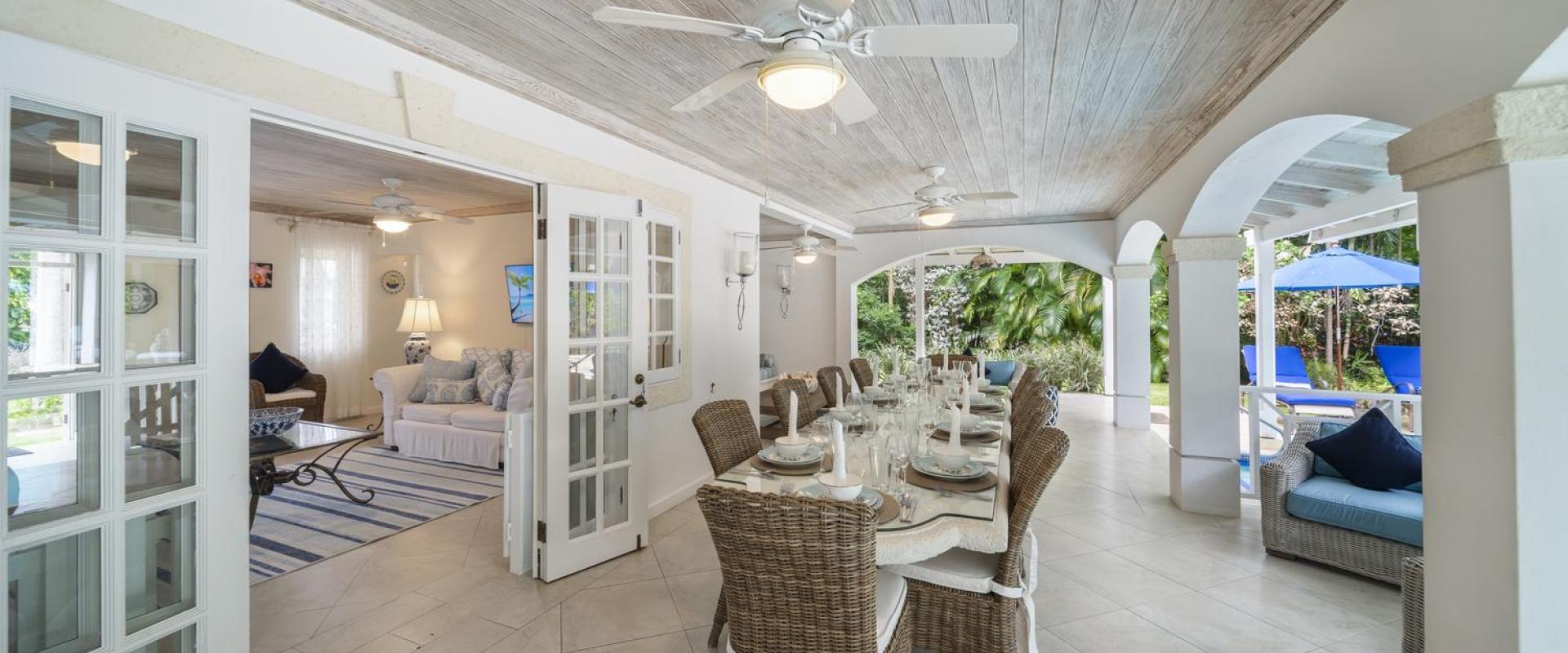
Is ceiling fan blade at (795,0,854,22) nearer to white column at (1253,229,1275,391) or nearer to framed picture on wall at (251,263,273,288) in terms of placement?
white column at (1253,229,1275,391)

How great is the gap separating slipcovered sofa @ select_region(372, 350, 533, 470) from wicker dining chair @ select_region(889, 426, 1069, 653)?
3718 millimetres

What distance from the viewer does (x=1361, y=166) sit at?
149 inches

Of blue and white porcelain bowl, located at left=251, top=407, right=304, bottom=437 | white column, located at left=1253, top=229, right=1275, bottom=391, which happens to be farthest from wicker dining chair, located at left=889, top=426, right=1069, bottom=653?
white column, located at left=1253, top=229, right=1275, bottom=391

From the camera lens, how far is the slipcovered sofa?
200 inches

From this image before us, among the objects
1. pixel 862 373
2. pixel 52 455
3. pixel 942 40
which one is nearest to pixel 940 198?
pixel 862 373

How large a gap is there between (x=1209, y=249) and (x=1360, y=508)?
1614mm

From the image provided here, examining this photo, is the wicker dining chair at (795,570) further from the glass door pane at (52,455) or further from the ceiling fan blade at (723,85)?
the glass door pane at (52,455)

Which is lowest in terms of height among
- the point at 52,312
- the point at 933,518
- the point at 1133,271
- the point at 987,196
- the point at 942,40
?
the point at 933,518

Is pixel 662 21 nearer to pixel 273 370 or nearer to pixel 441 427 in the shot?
pixel 441 427

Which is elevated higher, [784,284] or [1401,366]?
[784,284]

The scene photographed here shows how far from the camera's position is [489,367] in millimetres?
5766

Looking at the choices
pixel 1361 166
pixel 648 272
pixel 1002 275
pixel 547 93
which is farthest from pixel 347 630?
pixel 1002 275

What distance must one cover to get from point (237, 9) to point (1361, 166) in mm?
5786

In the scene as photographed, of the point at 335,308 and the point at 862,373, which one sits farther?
the point at 335,308
